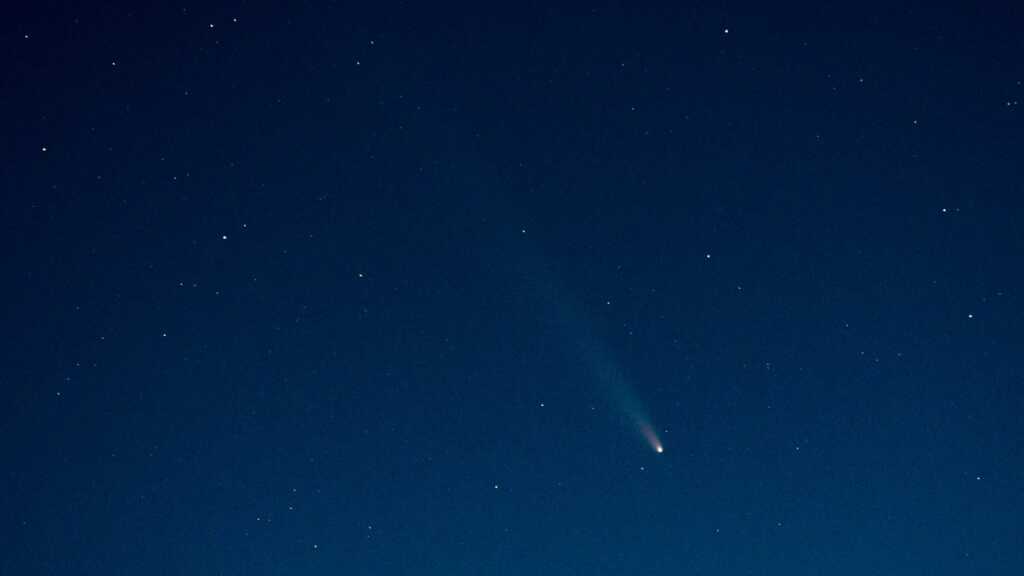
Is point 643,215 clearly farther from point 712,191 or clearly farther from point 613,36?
point 613,36

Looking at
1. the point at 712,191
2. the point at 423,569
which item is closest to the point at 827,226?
the point at 712,191

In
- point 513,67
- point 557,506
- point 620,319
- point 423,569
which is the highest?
point 513,67

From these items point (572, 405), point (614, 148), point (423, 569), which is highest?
point (614, 148)

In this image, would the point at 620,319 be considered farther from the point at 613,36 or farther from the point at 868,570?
the point at 868,570

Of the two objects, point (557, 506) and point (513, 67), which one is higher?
point (513, 67)

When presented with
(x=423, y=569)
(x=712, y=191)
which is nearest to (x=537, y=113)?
(x=712, y=191)

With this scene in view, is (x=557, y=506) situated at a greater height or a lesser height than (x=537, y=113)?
lesser

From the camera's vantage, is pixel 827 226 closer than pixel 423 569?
Yes

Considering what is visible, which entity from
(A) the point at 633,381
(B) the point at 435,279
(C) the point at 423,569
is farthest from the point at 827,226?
(C) the point at 423,569

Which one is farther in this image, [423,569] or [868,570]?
[423,569]
